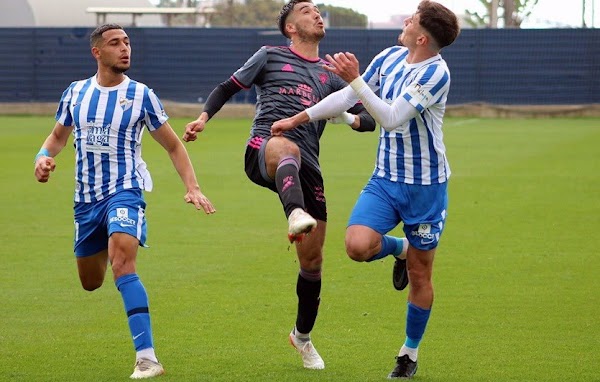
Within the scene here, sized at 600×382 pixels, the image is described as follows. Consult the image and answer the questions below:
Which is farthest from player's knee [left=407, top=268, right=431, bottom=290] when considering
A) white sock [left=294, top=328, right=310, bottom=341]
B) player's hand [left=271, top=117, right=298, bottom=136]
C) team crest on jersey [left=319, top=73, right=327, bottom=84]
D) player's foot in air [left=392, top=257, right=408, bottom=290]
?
team crest on jersey [left=319, top=73, right=327, bottom=84]

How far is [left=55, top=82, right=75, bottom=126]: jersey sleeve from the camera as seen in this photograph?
7660 millimetres

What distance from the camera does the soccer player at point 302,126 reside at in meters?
7.79

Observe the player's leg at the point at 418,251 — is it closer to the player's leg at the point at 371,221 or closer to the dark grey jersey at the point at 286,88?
the player's leg at the point at 371,221

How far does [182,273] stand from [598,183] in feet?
30.6

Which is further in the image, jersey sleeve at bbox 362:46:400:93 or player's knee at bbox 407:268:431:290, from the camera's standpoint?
jersey sleeve at bbox 362:46:400:93

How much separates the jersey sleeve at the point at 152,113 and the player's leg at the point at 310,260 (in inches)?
39.6

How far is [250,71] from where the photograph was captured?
8102mm

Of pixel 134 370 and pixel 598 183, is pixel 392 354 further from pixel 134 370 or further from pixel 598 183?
pixel 598 183

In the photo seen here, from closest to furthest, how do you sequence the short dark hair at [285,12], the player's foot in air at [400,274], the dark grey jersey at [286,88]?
the dark grey jersey at [286,88]
the short dark hair at [285,12]
the player's foot in air at [400,274]

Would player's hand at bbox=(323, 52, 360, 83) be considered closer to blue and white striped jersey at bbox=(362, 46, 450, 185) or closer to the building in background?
blue and white striped jersey at bbox=(362, 46, 450, 185)

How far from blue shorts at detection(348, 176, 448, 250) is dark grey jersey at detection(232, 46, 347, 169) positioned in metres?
0.83

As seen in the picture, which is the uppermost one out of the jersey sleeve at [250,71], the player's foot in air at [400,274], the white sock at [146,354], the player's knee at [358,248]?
the jersey sleeve at [250,71]

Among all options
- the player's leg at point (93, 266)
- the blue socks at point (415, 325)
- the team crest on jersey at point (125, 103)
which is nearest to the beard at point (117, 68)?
the team crest on jersey at point (125, 103)

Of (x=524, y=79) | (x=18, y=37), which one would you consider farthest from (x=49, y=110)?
(x=524, y=79)
